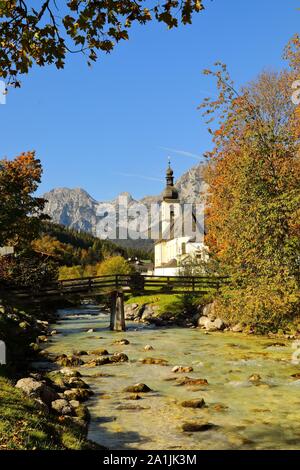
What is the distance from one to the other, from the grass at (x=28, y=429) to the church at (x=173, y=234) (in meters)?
59.4

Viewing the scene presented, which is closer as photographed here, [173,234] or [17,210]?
[17,210]

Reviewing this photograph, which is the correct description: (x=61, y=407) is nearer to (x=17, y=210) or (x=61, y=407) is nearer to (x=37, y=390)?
(x=37, y=390)

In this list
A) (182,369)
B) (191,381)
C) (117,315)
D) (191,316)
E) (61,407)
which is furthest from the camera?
(191,316)

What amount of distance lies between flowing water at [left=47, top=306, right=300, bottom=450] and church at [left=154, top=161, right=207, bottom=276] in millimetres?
45824

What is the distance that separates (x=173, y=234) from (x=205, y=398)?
259 feet

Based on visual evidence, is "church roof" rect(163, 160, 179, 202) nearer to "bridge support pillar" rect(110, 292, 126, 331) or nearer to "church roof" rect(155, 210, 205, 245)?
"church roof" rect(155, 210, 205, 245)

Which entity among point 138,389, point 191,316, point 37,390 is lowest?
point 191,316

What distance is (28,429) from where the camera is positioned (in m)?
7.86

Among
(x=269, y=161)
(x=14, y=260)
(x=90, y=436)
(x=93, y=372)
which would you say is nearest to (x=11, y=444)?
(x=90, y=436)

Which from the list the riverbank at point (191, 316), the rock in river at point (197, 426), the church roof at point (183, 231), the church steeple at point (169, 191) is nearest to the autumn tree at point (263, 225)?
the riverbank at point (191, 316)

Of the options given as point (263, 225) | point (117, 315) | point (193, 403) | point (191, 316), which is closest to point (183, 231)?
point (191, 316)

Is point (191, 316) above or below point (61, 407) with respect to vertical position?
below

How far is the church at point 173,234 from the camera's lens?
241 feet

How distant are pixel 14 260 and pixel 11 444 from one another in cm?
3318
